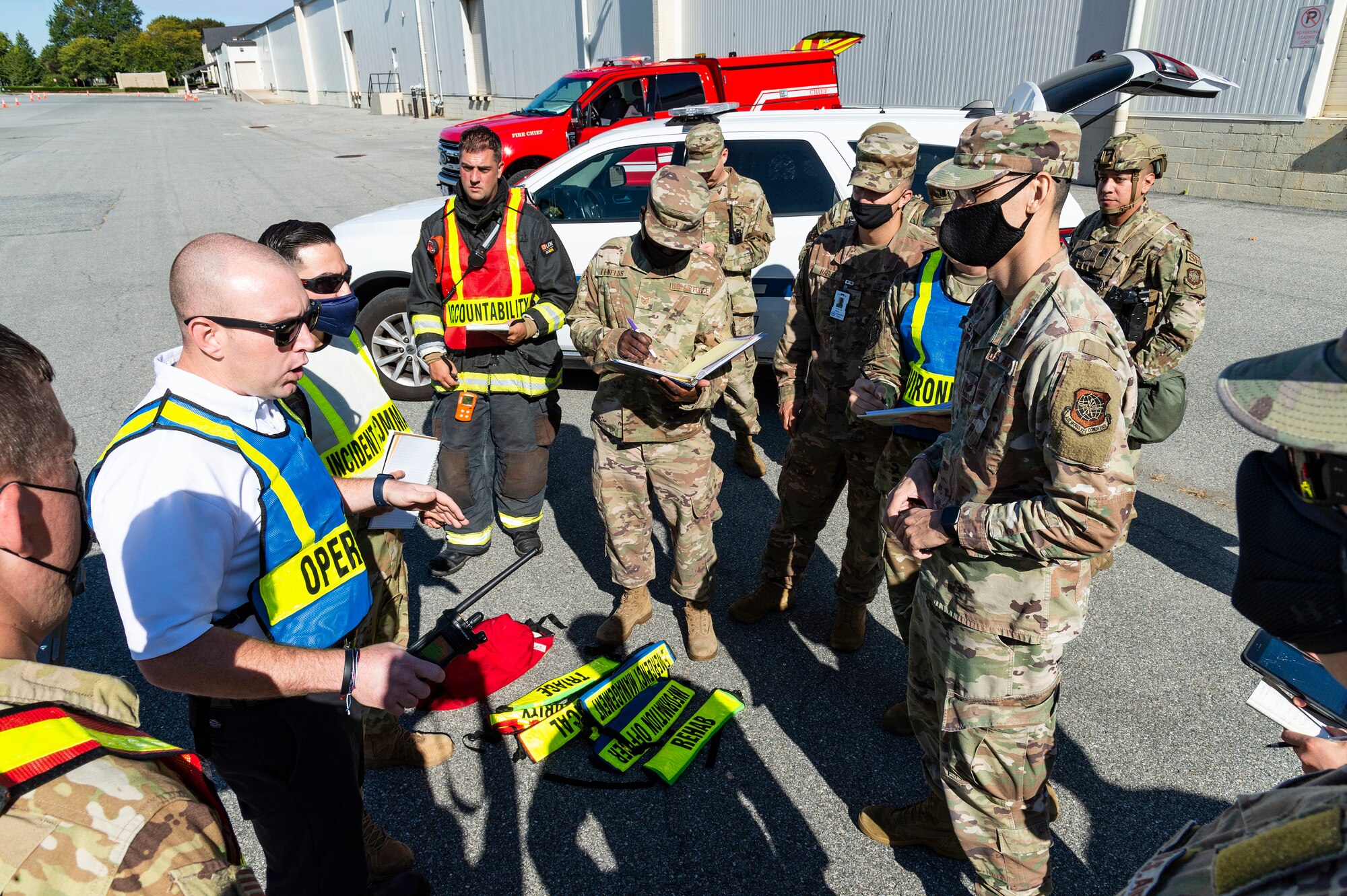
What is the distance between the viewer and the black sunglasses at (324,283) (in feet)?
9.08

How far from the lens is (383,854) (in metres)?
2.43

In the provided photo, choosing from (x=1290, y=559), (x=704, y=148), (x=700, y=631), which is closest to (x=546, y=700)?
(x=700, y=631)

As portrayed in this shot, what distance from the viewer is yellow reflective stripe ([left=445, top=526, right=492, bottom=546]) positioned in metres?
4.20

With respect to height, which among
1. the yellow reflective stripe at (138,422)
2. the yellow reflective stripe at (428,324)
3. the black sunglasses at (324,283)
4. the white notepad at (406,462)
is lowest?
the white notepad at (406,462)

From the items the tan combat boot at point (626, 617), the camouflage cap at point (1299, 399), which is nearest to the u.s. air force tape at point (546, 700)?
the tan combat boot at point (626, 617)

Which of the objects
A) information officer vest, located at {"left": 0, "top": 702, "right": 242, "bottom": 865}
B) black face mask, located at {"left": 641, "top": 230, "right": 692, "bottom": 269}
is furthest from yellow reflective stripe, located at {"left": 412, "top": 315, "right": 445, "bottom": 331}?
information officer vest, located at {"left": 0, "top": 702, "right": 242, "bottom": 865}

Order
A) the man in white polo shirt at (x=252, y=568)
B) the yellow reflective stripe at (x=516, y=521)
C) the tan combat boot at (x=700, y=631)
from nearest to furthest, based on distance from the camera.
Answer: the man in white polo shirt at (x=252, y=568) < the tan combat boot at (x=700, y=631) < the yellow reflective stripe at (x=516, y=521)

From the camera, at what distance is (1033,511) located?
70.5 inches

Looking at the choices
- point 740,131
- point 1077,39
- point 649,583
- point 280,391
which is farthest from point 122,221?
point 1077,39

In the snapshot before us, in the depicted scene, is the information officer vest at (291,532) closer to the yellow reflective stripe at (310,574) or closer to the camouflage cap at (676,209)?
the yellow reflective stripe at (310,574)

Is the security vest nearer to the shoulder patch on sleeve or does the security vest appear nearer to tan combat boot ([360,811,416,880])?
tan combat boot ([360,811,416,880])

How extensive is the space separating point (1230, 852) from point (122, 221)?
1691cm

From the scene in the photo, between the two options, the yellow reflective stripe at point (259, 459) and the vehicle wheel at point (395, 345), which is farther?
the vehicle wheel at point (395, 345)

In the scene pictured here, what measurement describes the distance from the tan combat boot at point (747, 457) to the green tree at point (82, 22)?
139571 millimetres
